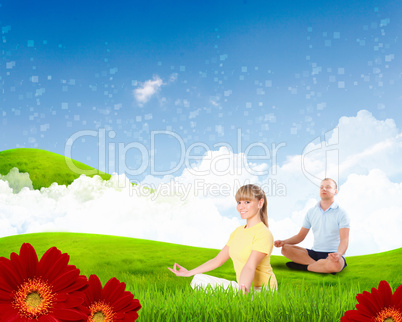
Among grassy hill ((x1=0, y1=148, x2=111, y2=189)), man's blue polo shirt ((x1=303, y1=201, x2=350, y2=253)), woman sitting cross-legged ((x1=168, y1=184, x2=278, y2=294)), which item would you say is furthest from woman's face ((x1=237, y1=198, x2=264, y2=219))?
grassy hill ((x1=0, y1=148, x2=111, y2=189))

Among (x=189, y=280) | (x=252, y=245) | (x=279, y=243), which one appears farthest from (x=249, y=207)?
(x=189, y=280)

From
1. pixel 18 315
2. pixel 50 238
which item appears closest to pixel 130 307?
pixel 18 315

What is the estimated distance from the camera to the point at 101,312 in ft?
6.04

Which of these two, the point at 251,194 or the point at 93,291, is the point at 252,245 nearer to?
the point at 251,194

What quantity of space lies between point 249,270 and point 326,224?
4.03 metres

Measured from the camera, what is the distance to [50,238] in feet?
38.1

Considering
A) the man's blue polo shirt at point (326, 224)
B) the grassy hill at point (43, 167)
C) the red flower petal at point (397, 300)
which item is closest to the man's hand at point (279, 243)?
the man's blue polo shirt at point (326, 224)

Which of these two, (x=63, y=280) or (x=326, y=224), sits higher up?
(x=326, y=224)

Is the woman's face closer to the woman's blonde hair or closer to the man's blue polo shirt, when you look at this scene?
the woman's blonde hair

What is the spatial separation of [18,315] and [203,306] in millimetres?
1674

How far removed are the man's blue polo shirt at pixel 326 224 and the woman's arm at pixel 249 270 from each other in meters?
3.90

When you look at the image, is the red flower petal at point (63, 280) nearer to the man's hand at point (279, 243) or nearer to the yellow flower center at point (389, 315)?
the yellow flower center at point (389, 315)

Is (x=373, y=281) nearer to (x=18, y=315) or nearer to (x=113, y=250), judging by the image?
(x=113, y=250)

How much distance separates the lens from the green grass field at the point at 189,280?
2.91 m
